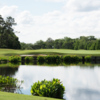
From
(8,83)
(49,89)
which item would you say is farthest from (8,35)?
(49,89)

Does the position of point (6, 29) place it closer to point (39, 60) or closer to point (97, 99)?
point (39, 60)

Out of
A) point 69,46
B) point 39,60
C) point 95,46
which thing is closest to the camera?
point 39,60

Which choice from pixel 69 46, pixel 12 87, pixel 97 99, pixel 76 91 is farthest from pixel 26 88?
pixel 69 46

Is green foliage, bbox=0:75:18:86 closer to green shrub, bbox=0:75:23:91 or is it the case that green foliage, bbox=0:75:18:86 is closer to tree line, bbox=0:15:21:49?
green shrub, bbox=0:75:23:91

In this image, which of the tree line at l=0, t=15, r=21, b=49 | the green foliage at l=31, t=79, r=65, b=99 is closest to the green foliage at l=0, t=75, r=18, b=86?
the green foliage at l=31, t=79, r=65, b=99

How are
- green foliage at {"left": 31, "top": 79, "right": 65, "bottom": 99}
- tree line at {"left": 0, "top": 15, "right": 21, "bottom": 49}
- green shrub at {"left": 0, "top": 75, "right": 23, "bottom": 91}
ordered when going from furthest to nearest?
tree line at {"left": 0, "top": 15, "right": 21, "bottom": 49} < green shrub at {"left": 0, "top": 75, "right": 23, "bottom": 91} < green foliage at {"left": 31, "top": 79, "right": 65, "bottom": 99}

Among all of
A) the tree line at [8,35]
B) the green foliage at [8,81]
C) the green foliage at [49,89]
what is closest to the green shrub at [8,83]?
the green foliage at [8,81]

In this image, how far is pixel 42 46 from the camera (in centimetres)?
9644

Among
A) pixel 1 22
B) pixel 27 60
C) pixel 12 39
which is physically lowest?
pixel 27 60

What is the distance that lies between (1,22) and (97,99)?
198 ft

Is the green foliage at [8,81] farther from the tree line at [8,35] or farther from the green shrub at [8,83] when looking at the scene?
the tree line at [8,35]

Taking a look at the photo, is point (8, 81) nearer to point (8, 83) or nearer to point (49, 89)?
point (8, 83)

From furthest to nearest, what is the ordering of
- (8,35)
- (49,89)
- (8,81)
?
(8,35)
(8,81)
(49,89)

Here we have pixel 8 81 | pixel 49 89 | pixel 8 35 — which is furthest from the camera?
pixel 8 35
